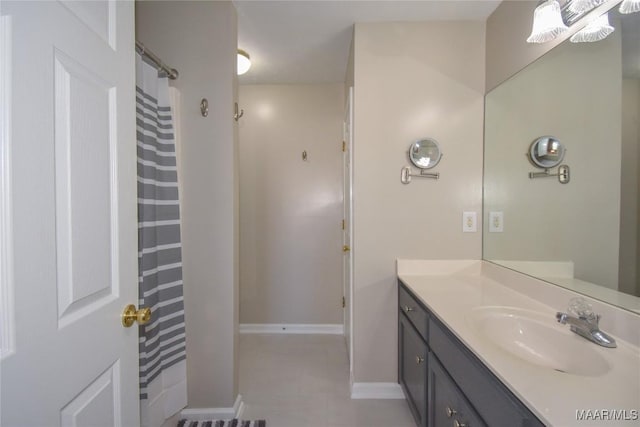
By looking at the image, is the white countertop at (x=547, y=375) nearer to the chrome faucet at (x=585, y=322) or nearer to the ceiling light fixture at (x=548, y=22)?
the chrome faucet at (x=585, y=322)

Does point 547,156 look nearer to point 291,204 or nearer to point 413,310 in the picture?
point 413,310

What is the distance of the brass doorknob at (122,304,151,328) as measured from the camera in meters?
0.79

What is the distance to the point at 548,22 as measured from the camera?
1116mm

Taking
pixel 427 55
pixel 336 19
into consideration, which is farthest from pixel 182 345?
pixel 427 55

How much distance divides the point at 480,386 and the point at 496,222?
3.64ft

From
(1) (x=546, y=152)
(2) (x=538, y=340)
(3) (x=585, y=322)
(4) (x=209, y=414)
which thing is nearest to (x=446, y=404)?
(2) (x=538, y=340)

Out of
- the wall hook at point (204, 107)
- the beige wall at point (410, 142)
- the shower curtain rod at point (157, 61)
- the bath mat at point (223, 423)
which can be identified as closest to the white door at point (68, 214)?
the shower curtain rod at point (157, 61)

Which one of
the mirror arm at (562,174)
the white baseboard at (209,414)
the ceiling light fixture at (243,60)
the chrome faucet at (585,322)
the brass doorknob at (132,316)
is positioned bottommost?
the white baseboard at (209,414)

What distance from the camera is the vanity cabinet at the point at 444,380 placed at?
756 mm

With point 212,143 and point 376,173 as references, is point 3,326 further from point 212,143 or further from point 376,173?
point 376,173

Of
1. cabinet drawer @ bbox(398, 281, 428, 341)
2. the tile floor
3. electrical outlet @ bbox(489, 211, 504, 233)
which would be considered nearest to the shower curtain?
the tile floor

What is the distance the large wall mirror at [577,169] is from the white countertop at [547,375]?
190 millimetres

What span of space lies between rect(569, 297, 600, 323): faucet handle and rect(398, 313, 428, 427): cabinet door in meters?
0.60

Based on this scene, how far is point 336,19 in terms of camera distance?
5.64ft
